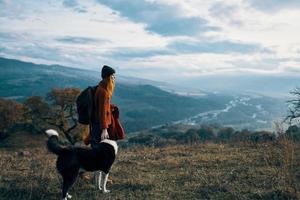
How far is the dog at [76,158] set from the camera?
8758 mm

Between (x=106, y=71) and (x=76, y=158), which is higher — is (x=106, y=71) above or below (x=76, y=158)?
above

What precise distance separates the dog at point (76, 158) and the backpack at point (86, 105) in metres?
0.68

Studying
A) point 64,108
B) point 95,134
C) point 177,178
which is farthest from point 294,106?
point 64,108

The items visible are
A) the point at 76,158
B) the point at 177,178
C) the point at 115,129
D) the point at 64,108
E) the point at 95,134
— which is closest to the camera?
the point at 76,158

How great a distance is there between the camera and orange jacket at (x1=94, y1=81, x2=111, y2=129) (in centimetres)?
939

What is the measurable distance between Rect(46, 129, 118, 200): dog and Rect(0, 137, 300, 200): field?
637 millimetres

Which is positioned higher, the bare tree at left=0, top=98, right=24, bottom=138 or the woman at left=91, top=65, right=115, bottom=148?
the woman at left=91, top=65, right=115, bottom=148

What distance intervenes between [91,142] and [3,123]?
2093 inches

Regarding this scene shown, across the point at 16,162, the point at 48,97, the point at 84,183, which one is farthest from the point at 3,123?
the point at 84,183

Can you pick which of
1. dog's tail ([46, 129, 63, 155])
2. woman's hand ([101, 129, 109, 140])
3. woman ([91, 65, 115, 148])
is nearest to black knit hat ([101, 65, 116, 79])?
woman ([91, 65, 115, 148])

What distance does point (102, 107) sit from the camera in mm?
9406

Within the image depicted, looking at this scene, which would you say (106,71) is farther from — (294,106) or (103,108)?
(294,106)

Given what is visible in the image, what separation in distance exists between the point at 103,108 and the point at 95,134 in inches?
26.2

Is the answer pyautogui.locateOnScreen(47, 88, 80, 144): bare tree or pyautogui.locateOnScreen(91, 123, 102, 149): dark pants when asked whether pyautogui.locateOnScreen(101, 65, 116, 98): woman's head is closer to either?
pyautogui.locateOnScreen(91, 123, 102, 149): dark pants
